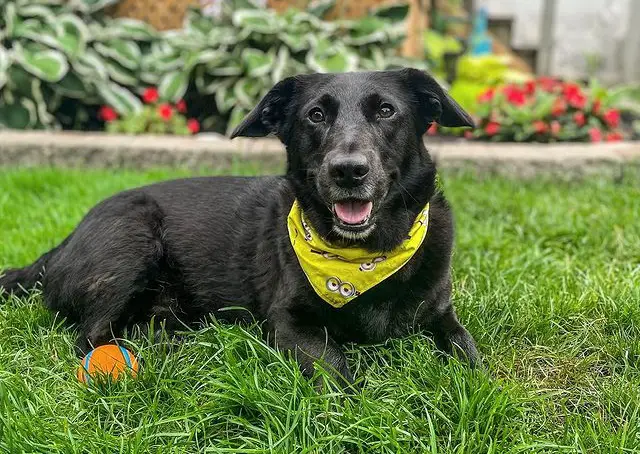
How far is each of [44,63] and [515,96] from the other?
399 centimetres

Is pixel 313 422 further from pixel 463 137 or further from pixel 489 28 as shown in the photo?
pixel 489 28

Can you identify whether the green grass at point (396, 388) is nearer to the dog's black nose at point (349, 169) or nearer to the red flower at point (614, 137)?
the dog's black nose at point (349, 169)

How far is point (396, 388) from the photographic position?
2.37 meters

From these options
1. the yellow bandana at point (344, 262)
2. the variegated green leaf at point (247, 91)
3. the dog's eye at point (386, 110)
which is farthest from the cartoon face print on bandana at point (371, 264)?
the variegated green leaf at point (247, 91)

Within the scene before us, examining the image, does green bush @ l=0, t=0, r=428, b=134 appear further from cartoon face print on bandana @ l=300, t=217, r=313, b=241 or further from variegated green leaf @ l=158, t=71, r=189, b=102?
cartoon face print on bandana @ l=300, t=217, r=313, b=241

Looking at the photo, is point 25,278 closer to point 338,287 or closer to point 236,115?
point 338,287

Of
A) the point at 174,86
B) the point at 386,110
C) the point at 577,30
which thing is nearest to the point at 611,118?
the point at 174,86

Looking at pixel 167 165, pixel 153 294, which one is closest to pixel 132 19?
pixel 167 165

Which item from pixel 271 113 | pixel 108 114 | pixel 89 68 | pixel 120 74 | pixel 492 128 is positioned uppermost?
pixel 271 113

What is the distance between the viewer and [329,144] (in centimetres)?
254

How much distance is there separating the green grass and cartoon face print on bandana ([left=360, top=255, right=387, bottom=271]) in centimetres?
29

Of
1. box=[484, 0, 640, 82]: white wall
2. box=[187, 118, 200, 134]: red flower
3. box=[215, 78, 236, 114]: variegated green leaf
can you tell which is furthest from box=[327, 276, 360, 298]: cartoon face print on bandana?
box=[484, 0, 640, 82]: white wall

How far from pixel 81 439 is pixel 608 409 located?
5.27 ft

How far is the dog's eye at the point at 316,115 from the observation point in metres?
2.67
